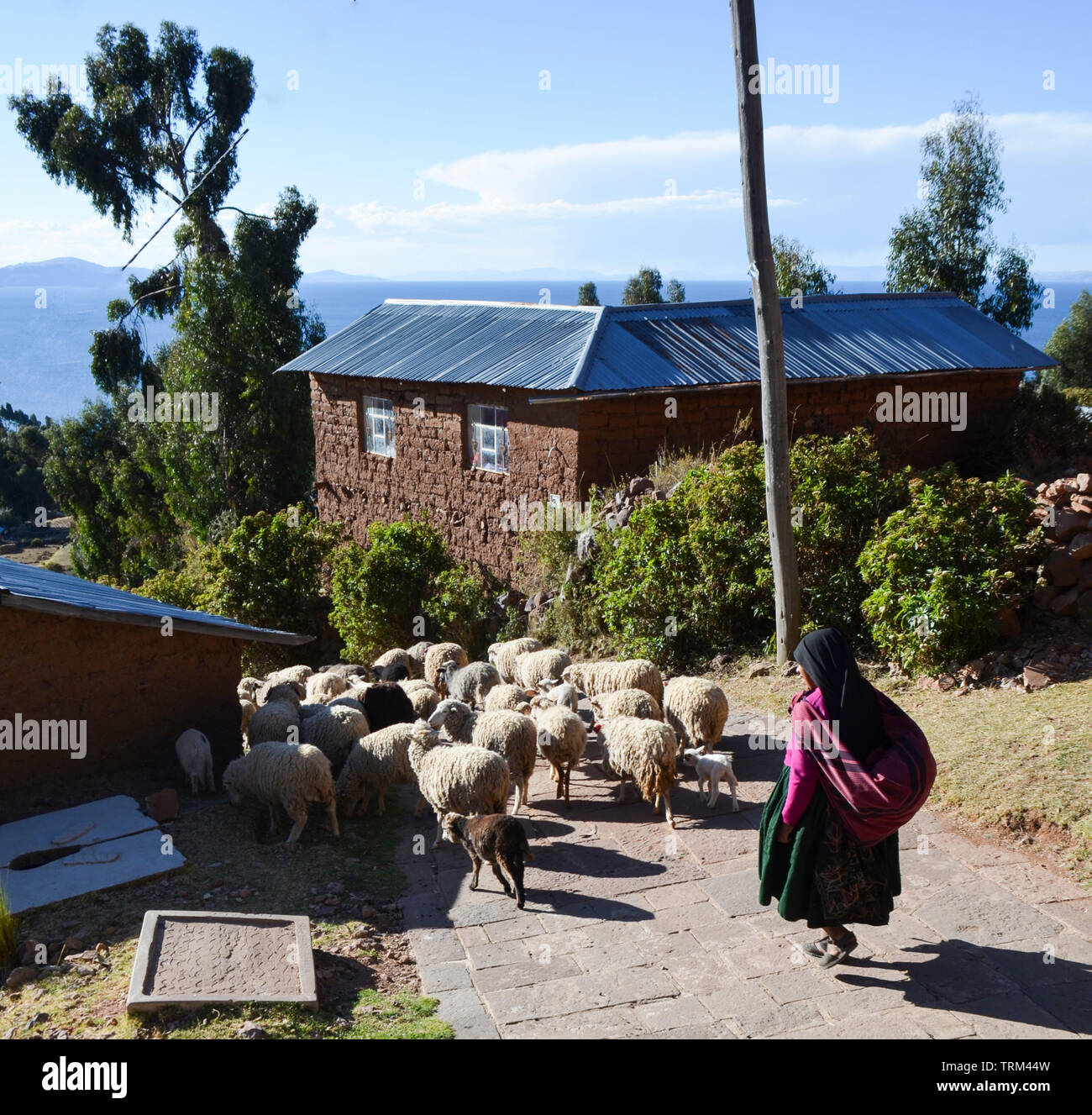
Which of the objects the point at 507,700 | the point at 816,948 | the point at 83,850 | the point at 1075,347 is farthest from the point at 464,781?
the point at 1075,347

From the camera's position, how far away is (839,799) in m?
5.25

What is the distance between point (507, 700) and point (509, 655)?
2383mm

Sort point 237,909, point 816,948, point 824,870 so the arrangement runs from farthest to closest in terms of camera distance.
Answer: point 237,909 < point 816,948 < point 824,870

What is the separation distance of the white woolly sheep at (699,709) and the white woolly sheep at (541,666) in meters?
1.84

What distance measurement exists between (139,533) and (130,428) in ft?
11.9

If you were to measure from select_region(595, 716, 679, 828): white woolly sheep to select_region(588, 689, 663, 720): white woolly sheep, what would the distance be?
2.08 ft

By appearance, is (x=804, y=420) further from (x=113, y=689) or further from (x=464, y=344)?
(x=113, y=689)

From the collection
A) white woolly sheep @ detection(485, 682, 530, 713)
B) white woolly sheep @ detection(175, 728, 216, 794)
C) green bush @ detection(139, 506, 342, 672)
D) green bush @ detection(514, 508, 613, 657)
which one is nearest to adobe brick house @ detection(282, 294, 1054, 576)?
green bush @ detection(514, 508, 613, 657)

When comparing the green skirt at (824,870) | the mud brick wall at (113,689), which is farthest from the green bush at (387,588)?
the green skirt at (824,870)

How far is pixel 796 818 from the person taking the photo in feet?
17.4

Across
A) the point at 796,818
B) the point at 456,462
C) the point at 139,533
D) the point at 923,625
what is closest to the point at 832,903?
the point at 796,818

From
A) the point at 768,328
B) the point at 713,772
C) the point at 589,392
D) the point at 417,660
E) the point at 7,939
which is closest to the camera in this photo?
the point at 7,939

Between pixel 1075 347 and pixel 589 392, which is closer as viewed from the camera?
pixel 589 392

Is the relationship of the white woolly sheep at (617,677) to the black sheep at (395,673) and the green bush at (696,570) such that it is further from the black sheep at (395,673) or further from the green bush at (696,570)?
the black sheep at (395,673)
